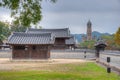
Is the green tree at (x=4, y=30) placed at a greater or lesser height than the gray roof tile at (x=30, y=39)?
greater

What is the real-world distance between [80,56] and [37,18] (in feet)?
124

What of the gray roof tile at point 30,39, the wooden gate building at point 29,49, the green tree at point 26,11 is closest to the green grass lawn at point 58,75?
the green tree at point 26,11

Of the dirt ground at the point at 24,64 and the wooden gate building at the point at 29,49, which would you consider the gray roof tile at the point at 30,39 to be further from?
the dirt ground at the point at 24,64

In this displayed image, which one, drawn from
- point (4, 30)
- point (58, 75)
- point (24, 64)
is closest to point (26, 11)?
point (58, 75)

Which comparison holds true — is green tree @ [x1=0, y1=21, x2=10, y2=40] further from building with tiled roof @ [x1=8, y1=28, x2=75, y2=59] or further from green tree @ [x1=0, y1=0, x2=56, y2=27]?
green tree @ [x1=0, y1=0, x2=56, y2=27]

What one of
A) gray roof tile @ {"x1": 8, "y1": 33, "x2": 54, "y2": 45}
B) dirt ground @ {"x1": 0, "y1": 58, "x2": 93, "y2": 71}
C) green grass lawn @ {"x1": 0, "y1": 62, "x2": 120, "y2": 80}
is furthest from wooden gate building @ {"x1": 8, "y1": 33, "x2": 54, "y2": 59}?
green grass lawn @ {"x1": 0, "y1": 62, "x2": 120, "y2": 80}

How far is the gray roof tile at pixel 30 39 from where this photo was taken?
4264 centimetres

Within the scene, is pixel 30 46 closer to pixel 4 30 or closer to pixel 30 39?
pixel 30 39

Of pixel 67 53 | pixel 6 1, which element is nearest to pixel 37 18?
pixel 6 1

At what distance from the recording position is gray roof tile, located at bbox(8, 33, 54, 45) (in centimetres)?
4264

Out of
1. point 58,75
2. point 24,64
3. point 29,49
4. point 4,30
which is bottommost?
point 24,64

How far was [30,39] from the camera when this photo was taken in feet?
144

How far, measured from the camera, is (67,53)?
53938 mm

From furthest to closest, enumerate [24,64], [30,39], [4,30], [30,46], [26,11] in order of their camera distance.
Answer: [4,30], [30,39], [30,46], [24,64], [26,11]
